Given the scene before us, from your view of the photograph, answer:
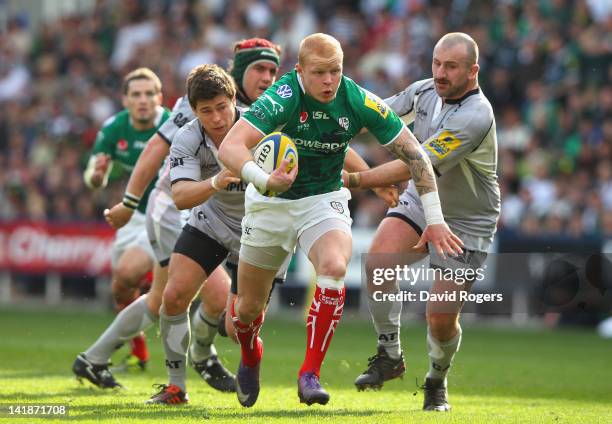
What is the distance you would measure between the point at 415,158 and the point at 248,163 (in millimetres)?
1296

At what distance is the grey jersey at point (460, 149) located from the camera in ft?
29.1

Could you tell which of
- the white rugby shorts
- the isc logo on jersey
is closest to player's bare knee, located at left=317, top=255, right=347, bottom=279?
the white rugby shorts

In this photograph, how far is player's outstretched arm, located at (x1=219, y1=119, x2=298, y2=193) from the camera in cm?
736

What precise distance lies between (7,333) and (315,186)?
30.3 feet

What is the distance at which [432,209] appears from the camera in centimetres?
818

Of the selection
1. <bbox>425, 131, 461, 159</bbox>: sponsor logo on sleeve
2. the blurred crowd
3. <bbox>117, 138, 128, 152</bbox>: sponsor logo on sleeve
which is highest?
the blurred crowd

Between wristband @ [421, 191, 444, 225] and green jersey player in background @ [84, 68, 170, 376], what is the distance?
4.15m

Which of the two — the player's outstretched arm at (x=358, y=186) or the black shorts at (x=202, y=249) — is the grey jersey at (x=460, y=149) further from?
the black shorts at (x=202, y=249)

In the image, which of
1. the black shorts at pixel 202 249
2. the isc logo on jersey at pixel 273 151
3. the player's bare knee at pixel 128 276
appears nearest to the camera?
the isc logo on jersey at pixel 273 151

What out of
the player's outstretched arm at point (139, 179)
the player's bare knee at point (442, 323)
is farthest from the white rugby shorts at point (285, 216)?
the player's outstretched arm at point (139, 179)

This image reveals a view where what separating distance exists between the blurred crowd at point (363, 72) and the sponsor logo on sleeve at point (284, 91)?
10.7 metres

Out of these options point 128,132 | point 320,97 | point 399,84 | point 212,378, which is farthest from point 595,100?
point 320,97

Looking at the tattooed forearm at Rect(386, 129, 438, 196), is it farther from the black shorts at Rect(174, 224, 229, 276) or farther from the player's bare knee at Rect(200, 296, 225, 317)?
the player's bare knee at Rect(200, 296, 225, 317)

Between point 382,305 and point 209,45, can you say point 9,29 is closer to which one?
point 209,45
